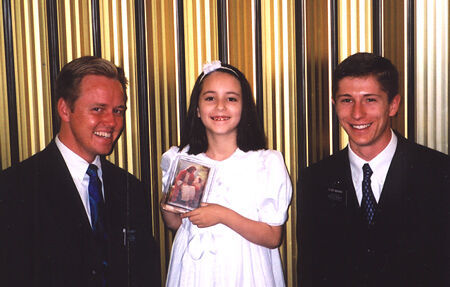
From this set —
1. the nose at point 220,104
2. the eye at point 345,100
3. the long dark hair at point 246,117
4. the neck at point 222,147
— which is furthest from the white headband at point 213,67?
Answer: the eye at point 345,100

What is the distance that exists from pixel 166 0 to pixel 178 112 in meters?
0.72

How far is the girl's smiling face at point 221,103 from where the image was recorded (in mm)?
2197

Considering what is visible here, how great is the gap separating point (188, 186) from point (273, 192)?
44 cm

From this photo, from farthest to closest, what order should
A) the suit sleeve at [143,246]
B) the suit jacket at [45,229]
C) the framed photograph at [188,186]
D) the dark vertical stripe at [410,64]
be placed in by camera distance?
1. the dark vertical stripe at [410,64]
2. the suit sleeve at [143,246]
3. the framed photograph at [188,186]
4. the suit jacket at [45,229]

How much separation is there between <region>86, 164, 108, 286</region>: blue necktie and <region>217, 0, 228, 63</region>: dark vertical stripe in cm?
110

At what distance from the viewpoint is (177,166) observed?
222cm

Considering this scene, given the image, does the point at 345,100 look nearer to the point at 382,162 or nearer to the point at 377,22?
the point at 382,162

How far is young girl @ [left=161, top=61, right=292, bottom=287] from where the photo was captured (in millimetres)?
2133

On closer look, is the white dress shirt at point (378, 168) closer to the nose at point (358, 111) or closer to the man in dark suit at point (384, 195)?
the man in dark suit at point (384, 195)

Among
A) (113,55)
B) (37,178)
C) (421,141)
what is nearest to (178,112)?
(113,55)

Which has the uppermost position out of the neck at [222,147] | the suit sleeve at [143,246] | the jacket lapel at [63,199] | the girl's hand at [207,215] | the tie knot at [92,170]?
the neck at [222,147]

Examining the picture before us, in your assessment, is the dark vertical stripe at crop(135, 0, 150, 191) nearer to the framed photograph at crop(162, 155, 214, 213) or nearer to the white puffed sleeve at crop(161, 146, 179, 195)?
the white puffed sleeve at crop(161, 146, 179, 195)

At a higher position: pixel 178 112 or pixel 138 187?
pixel 178 112

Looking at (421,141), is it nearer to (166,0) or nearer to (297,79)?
(297,79)
